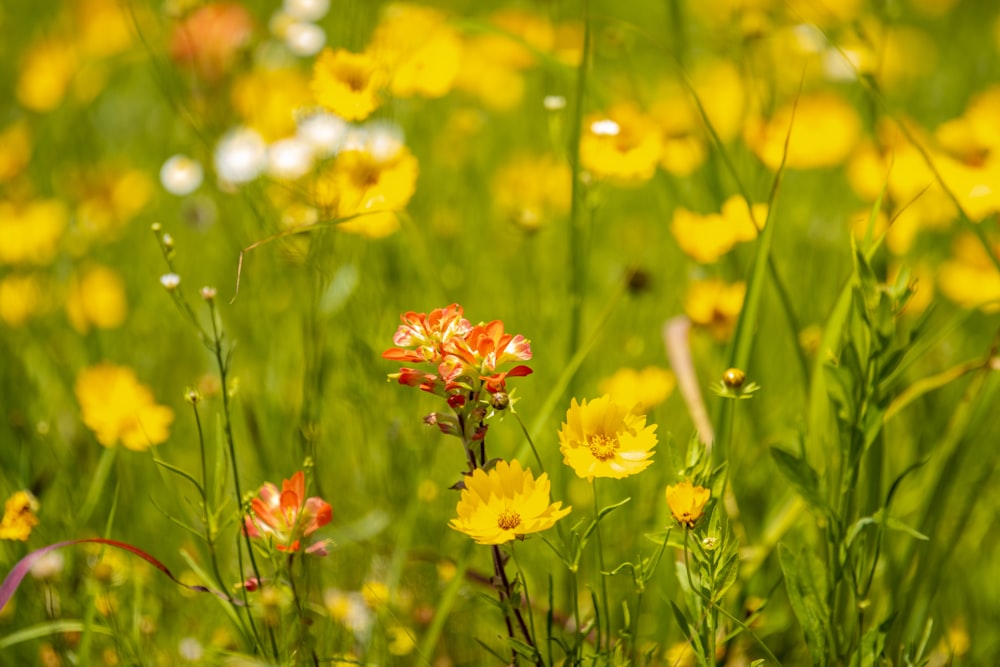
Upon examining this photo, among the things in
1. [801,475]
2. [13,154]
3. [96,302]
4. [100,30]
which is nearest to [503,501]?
[801,475]

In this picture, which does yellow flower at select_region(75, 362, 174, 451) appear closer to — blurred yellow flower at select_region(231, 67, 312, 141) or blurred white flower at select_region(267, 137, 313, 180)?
blurred white flower at select_region(267, 137, 313, 180)

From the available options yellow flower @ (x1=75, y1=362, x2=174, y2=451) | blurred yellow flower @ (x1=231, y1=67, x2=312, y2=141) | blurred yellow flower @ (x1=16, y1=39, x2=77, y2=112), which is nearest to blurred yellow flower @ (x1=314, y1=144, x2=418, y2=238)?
yellow flower @ (x1=75, y1=362, x2=174, y2=451)

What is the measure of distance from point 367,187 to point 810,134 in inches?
46.9

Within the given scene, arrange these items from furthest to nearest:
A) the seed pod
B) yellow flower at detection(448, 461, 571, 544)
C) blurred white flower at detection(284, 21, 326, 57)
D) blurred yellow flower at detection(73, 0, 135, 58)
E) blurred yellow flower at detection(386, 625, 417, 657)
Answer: blurred yellow flower at detection(73, 0, 135, 58) < blurred white flower at detection(284, 21, 326, 57) < blurred yellow flower at detection(386, 625, 417, 657) < the seed pod < yellow flower at detection(448, 461, 571, 544)

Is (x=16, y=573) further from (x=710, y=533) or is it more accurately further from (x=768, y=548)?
(x=768, y=548)

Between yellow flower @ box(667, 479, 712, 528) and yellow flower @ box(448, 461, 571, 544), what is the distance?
94 millimetres

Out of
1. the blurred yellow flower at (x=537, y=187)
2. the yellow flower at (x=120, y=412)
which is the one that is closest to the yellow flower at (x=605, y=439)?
the yellow flower at (x=120, y=412)

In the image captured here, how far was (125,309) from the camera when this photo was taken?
81.9 inches

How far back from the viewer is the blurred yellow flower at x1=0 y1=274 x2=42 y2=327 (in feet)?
6.38

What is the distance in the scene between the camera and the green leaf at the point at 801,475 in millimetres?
1019

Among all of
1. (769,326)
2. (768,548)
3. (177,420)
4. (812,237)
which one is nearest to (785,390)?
(769,326)

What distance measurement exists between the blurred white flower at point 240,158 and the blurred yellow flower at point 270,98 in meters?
0.06

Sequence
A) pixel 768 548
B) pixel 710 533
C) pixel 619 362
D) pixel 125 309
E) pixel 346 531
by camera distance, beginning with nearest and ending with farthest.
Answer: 1. pixel 710 533
2. pixel 768 548
3. pixel 346 531
4. pixel 619 362
5. pixel 125 309

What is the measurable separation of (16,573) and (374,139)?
105 cm
